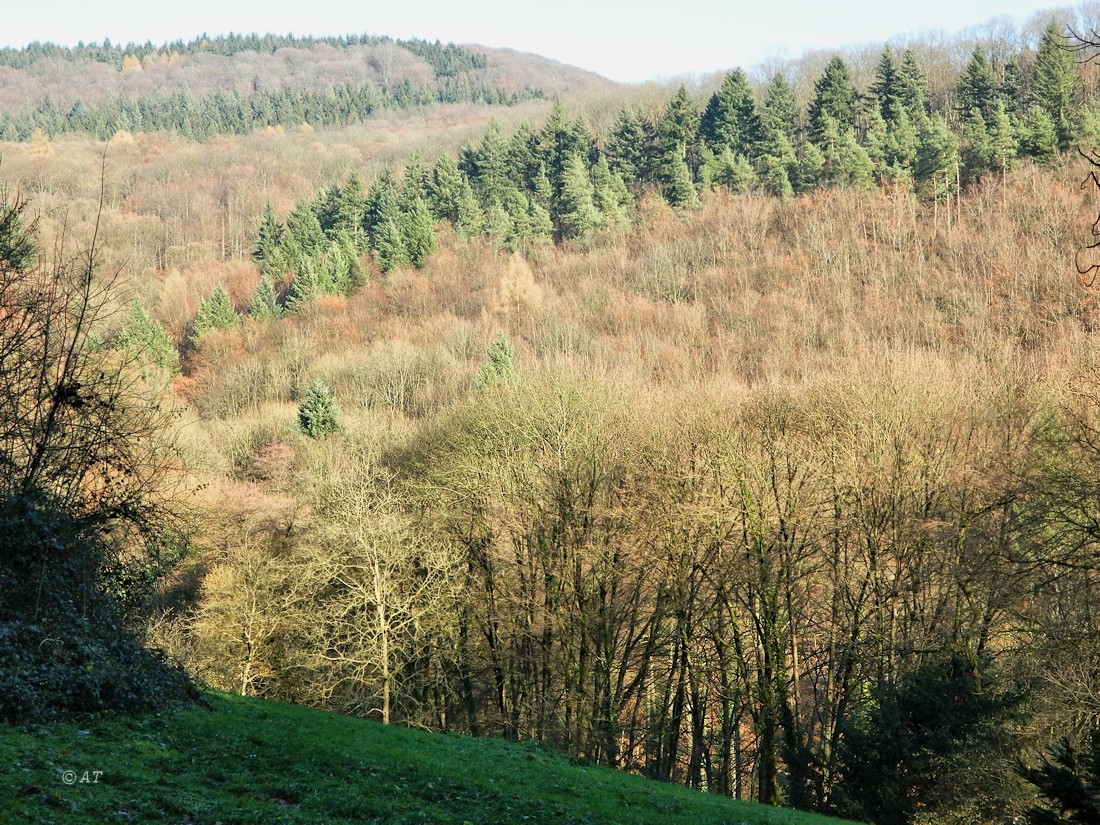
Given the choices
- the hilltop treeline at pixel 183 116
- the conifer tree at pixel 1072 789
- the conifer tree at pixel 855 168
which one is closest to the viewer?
the conifer tree at pixel 1072 789

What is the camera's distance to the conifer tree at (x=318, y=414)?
181 ft

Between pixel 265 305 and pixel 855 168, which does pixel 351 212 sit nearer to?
pixel 265 305

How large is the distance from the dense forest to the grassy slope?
1.89 metres

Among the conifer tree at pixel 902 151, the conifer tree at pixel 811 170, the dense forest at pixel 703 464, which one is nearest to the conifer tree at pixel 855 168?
the dense forest at pixel 703 464

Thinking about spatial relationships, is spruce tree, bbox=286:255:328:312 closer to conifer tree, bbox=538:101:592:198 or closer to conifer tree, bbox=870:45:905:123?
conifer tree, bbox=538:101:592:198

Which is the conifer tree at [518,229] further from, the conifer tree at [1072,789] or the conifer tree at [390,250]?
the conifer tree at [1072,789]

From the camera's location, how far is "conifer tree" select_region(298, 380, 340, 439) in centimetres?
5528

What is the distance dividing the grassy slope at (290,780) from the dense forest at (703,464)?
6.21 feet

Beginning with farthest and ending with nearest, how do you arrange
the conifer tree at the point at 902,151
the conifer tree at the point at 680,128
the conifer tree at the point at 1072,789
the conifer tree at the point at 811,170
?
the conifer tree at the point at 680,128 → the conifer tree at the point at 811,170 → the conifer tree at the point at 902,151 → the conifer tree at the point at 1072,789

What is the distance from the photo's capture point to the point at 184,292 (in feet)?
331

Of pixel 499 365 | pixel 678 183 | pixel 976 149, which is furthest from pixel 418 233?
pixel 976 149

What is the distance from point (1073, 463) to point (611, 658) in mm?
14849

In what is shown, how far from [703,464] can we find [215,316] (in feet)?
A: 219

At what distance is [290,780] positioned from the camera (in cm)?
1275
